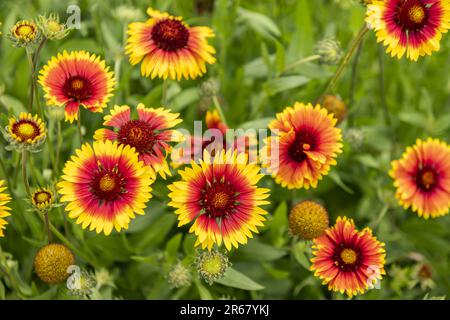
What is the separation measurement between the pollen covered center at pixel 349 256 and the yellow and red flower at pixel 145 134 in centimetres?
41

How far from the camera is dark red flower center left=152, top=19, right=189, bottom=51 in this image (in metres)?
1.29

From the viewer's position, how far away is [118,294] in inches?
58.4

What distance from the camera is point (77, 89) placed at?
116 cm

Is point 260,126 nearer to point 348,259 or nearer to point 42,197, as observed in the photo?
point 348,259

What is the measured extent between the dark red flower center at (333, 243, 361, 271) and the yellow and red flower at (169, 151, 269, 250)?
20 centimetres

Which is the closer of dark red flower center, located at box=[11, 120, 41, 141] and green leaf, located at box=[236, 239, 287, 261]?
dark red flower center, located at box=[11, 120, 41, 141]

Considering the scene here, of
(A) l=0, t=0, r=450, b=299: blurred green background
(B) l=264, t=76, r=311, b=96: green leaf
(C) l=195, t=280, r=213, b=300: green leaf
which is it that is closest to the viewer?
(C) l=195, t=280, r=213, b=300: green leaf

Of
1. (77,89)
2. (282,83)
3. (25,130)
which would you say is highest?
(282,83)

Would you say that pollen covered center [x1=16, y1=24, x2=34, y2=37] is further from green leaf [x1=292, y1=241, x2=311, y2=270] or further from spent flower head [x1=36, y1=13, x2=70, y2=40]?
green leaf [x1=292, y1=241, x2=311, y2=270]

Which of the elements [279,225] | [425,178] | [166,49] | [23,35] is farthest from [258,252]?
[23,35]

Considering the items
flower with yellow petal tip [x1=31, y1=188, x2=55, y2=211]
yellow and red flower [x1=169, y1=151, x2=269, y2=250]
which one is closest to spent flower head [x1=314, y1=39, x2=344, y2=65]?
yellow and red flower [x1=169, y1=151, x2=269, y2=250]

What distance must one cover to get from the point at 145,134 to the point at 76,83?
19cm

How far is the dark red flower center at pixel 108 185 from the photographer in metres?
1.10

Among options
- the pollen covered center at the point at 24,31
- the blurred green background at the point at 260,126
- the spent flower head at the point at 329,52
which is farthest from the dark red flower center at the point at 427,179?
the pollen covered center at the point at 24,31
